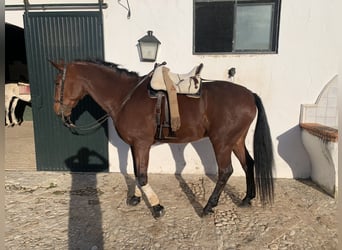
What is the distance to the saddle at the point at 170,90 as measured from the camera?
268 centimetres

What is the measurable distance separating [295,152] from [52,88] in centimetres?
400

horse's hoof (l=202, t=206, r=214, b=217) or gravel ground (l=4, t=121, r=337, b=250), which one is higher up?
horse's hoof (l=202, t=206, r=214, b=217)

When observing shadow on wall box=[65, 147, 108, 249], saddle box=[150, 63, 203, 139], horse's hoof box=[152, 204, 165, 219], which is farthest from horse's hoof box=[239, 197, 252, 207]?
shadow on wall box=[65, 147, 108, 249]

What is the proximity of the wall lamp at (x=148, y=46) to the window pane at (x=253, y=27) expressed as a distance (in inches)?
47.9

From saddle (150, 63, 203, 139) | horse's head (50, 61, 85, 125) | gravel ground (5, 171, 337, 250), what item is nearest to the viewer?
gravel ground (5, 171, 337, 250)

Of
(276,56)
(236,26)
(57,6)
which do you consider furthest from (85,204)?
(276,56)

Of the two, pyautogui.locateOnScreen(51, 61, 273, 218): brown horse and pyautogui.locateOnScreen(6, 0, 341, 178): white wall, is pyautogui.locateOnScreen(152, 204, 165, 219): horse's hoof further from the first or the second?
pyautogui.locateOnScreen(6, 0, 341, 178): white wall

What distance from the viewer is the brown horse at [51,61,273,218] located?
2.79 m

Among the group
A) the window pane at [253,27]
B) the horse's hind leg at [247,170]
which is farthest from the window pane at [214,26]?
the horse's hind leg at [247,170]

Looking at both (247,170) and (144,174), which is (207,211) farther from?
(144,174)

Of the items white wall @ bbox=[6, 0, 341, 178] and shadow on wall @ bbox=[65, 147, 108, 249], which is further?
white wall @ bbox=[6, 0, 341, 178]

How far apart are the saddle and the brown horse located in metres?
0.09

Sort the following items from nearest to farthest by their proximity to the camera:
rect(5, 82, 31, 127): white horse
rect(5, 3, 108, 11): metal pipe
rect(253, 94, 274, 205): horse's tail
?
rect(253, 94, 274, 205): horse's tail < rect(5, 3, 108, 11): metal pipe < rect(5, 82, 31, 127): white horse

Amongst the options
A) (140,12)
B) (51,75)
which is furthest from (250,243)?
(51,75)
